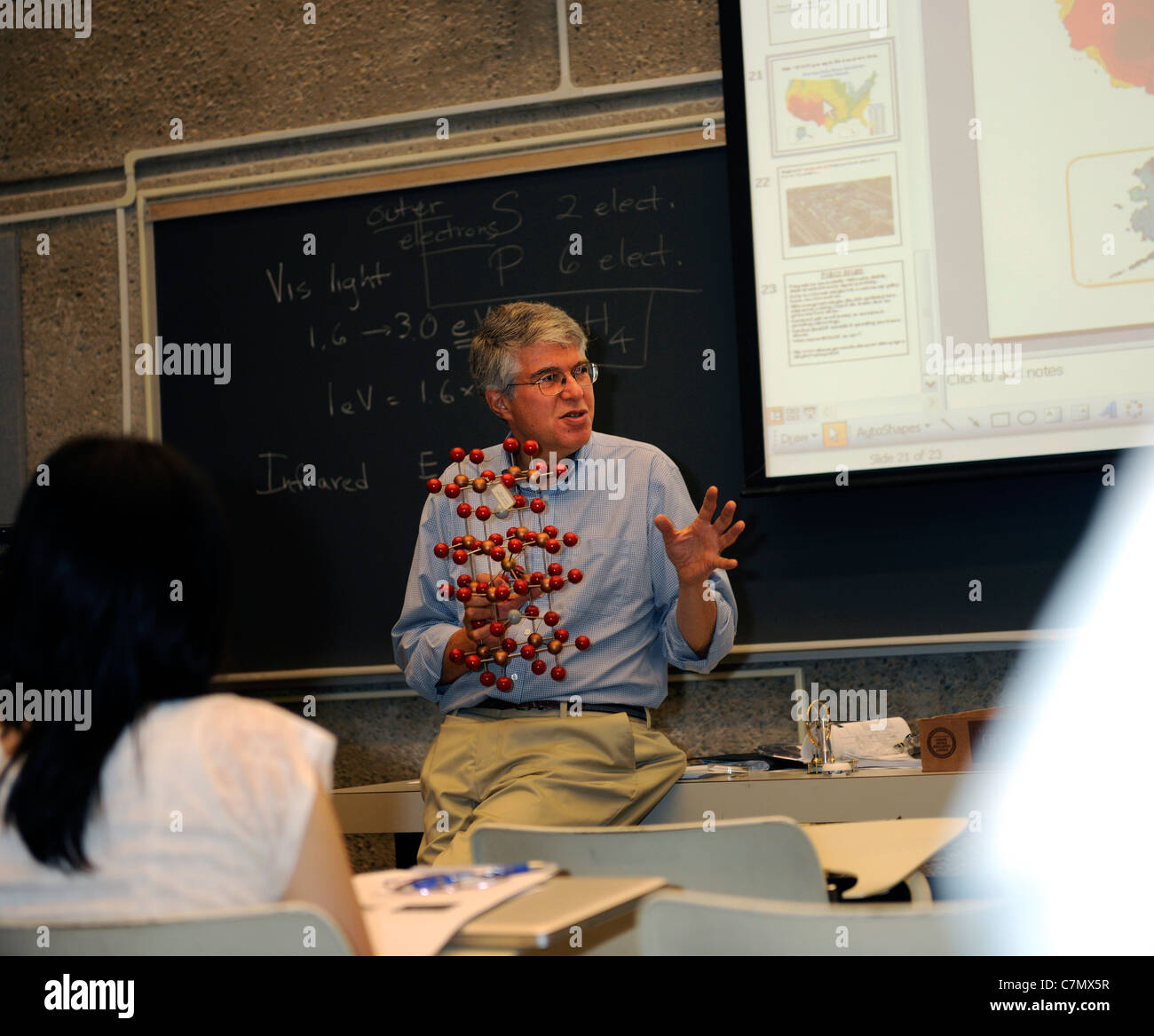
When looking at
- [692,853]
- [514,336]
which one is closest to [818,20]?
[514,336]

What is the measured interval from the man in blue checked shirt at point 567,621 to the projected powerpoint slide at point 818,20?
986 millimetres

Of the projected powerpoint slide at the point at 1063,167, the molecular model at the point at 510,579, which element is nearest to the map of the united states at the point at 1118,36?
the projected powerpoint slide at the point at 1063,167

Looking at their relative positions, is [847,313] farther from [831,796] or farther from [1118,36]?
[831,796]

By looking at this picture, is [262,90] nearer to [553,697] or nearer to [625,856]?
[553,697]

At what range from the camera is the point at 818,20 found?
2.89 meters

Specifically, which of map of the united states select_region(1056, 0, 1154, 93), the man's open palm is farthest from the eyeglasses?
map of the united states select_region(1056, 0, 1154, 93)

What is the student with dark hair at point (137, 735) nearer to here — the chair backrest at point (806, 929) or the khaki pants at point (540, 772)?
the chair backrest at point (806, 929)

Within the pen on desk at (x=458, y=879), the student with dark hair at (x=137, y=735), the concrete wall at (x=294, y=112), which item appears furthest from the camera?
the concrete wall at (x=294, y=112)

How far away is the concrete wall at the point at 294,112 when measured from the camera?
10.3 ft

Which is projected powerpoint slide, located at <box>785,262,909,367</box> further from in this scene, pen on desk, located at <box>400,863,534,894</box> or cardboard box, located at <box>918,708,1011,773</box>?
pen on desk, located at <box>400,863,534,894</box>

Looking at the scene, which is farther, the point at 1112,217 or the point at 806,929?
the point at 1112,217

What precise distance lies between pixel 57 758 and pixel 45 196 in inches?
123

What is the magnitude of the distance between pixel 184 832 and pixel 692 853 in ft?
2.04
